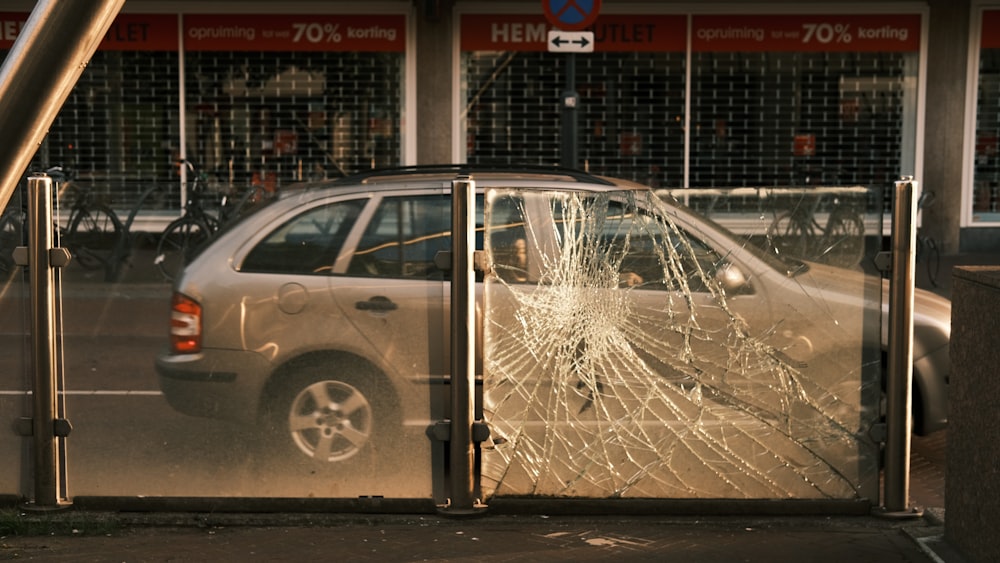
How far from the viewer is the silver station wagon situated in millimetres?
5141

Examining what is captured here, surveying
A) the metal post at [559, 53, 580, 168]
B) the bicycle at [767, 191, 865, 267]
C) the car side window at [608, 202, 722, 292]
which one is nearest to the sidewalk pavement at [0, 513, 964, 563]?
the car side window at [608, 202, 722, 292]

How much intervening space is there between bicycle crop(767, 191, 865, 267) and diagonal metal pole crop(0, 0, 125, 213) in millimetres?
3656

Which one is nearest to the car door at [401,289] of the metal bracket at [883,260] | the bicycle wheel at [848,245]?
the bicycle wheel at [848,245]

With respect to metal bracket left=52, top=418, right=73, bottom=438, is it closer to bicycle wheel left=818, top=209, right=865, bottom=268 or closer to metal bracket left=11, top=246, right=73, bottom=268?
metal bracket left=11, top=246, right=73, bottom=268

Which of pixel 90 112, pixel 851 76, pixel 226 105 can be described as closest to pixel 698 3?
pixel 851 76

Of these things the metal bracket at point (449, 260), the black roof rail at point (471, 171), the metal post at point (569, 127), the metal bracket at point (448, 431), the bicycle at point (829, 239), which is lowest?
the metal bracket at point (448, 431)

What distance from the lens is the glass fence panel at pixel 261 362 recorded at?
202 inches

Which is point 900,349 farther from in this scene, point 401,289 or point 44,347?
point 44,347

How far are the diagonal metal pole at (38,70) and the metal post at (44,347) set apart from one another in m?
3.33

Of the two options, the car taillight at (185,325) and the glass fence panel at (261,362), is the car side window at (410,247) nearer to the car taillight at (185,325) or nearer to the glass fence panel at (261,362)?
the glass fence panel at (261,362)

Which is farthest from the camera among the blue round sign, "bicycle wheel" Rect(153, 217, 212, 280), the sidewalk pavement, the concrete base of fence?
the blue round sign

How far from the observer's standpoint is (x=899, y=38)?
16984mm

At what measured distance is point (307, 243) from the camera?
17.1 feet

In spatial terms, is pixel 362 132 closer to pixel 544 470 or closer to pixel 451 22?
pixel 451 22
